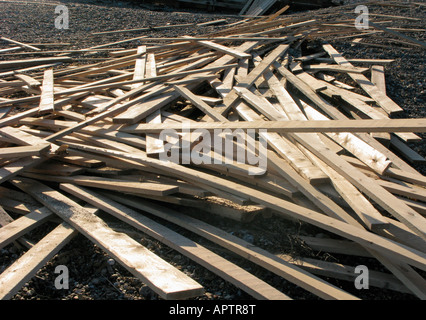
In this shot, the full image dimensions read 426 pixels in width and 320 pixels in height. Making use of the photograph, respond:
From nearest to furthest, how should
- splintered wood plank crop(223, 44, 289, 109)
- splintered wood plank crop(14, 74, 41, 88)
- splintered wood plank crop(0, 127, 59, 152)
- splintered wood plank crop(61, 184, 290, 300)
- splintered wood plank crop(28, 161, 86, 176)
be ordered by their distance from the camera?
splintered wood plank crop(61, 184, 290, 300)
splintered wood plank crop(28, 161, 86, 176)
splintered wood plank crop(0, 127, 59, 152)
splintered wood plank crop(223, 44, 289, 109)
splintered wood plank crop(14, 74, 41, 88)

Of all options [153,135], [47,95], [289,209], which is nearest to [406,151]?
[289,209]

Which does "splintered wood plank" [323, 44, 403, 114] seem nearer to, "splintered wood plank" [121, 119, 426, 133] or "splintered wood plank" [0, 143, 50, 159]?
"splintered wood plank" [121, 119, 426, 133]

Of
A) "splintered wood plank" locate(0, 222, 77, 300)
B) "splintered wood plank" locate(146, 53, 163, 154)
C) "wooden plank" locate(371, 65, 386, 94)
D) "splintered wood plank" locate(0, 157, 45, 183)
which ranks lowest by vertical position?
"splintered wood plank" locate(0, 222, 77, 300)

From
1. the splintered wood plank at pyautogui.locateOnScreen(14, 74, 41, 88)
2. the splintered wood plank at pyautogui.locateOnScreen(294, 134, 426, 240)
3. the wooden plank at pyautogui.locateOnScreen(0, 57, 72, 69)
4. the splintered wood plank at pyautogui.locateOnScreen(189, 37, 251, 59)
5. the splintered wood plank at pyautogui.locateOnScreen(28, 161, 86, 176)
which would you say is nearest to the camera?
the splintered wood plank at pyautogui.locateOnScreen(294, 134, 426, 240)

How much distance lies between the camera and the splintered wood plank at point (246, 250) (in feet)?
9.06

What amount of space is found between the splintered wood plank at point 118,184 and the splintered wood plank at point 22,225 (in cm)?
41

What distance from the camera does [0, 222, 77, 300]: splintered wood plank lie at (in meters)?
2.82

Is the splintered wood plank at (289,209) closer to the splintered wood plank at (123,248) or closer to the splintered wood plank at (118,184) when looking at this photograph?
the splintered wood plank at (118,184)

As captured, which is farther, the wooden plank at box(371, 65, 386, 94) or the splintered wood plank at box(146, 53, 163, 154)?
the wooden plank at box(371, 65, 386, 94)

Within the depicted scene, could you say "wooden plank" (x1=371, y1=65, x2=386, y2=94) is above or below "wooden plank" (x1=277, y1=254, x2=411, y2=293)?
above

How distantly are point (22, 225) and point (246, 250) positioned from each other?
1826 mm

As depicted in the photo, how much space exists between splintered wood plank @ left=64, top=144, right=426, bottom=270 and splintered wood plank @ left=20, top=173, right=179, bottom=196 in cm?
18

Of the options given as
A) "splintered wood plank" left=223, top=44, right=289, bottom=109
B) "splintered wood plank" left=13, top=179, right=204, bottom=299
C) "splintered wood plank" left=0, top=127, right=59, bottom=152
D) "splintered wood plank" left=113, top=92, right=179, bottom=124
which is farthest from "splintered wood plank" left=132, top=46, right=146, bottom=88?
"splintered wood plank" left=13, top=179, right=204, bottom=299
